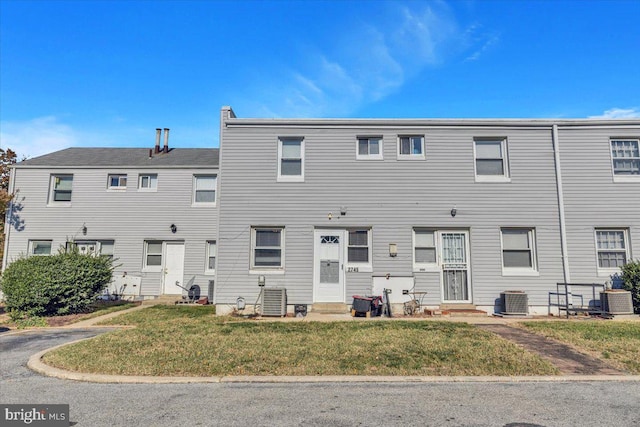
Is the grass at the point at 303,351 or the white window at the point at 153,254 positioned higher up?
the white window at the point at 153,254

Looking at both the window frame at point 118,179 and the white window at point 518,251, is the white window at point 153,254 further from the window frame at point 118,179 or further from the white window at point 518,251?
the white window at point 518,251

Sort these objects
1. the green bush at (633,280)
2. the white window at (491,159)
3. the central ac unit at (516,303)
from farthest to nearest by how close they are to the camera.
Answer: the white window at (491,159), the central ac unit at (516,303), the green bush at (633,280)

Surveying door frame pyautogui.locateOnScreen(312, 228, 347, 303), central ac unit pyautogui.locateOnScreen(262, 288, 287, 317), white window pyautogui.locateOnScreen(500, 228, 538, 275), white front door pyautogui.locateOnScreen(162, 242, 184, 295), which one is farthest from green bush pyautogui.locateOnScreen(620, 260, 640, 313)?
white front door pyautogui.locateOnScreen(162, 242, 184, 295)

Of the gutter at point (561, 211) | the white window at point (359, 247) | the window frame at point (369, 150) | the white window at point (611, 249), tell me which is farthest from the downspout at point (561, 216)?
the white window at point (359, 247)

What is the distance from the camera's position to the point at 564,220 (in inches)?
440

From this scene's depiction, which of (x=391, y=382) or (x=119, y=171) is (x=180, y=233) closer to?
(x=119, y=171)

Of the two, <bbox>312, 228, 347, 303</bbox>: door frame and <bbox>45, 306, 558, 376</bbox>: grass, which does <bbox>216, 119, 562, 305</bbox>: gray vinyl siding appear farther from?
<bbox>45, 306, 558, 376</bbox>: grass

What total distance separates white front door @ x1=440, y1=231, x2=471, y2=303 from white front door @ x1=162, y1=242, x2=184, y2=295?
1078 cm

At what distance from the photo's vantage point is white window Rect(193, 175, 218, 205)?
16.2 m

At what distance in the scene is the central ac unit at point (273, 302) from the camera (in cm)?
1041

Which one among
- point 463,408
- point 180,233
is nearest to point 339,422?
point 463,408

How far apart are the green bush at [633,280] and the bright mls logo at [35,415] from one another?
13298 mm

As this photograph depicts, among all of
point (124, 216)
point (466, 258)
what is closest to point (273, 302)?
point (466, 258)

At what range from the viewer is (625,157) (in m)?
11.6
